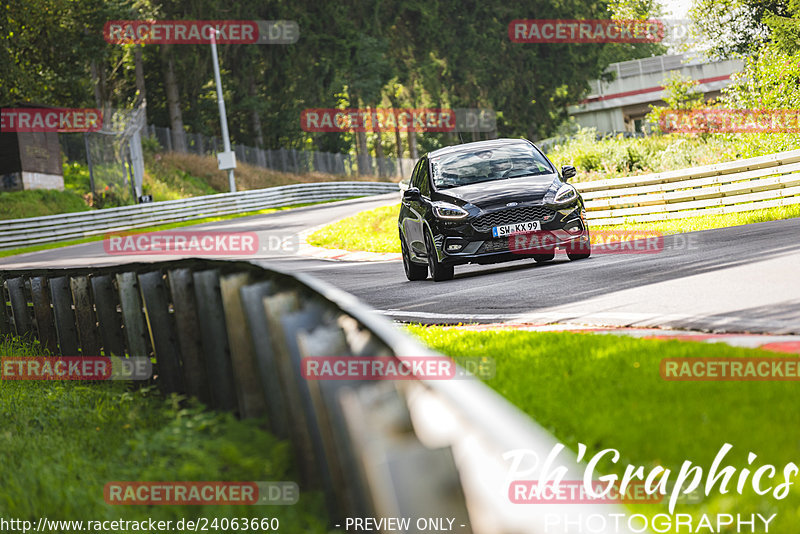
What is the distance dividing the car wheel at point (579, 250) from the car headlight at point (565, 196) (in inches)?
28.1

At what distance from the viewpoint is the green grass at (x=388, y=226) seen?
1672cm

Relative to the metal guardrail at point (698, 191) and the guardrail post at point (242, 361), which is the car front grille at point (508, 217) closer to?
the metal guardrail at point (698, 191)

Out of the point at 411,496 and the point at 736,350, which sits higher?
the point at 411,496

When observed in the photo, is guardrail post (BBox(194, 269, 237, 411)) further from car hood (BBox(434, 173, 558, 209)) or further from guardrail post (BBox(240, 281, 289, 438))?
→ car hood (BBox(434, 173, 558, 209))

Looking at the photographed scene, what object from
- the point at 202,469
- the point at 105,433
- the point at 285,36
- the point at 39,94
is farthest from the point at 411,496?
the point at 285,36

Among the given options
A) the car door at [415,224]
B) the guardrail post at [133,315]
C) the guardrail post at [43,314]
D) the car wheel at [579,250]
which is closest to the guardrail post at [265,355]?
→ the guardrail post at [133,315]

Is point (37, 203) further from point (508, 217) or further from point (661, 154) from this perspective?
point (508, 217)

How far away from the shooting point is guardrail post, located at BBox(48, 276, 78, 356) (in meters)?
8.45

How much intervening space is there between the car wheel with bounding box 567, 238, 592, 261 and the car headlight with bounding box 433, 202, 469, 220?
1694 mm

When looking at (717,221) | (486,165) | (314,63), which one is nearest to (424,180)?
(486,165)

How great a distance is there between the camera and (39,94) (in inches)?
1645

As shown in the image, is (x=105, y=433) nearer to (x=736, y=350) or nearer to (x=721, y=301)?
(x=736, y=350)

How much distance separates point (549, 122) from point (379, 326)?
67725mm

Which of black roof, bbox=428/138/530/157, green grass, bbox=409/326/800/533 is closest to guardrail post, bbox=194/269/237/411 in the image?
green grass, bbox=409/326/800/533
